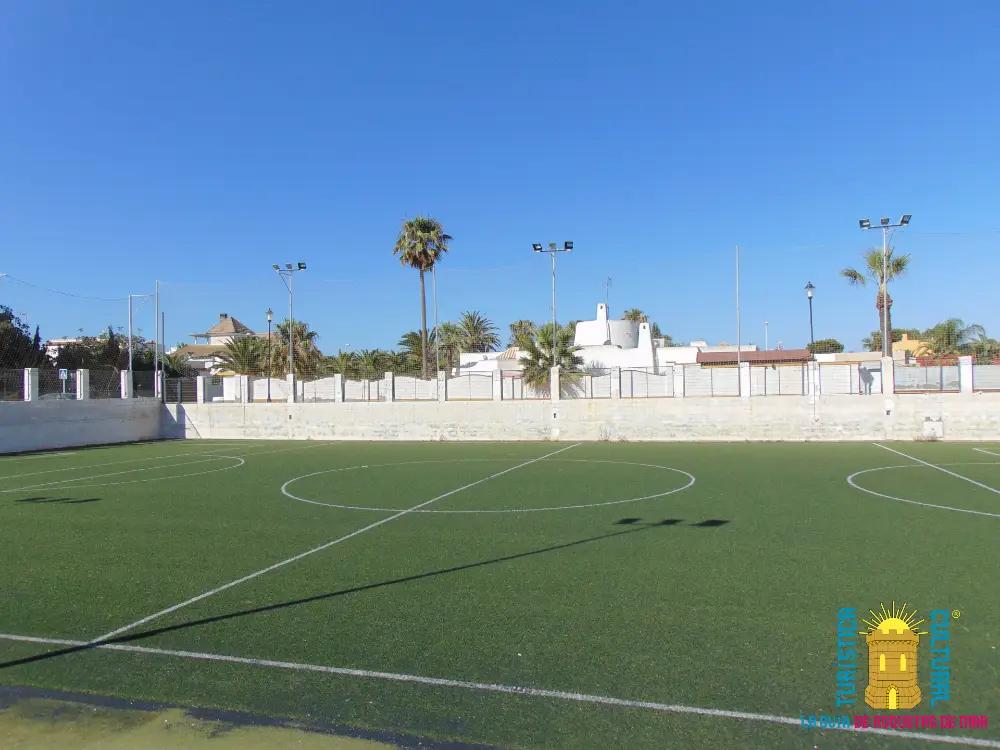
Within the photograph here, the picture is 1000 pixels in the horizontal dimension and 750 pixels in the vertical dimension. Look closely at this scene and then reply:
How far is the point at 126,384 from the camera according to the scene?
35.1 metres

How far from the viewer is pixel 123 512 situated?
14070mm

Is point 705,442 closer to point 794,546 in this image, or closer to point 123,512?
point 794,546

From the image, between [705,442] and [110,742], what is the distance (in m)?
26.2

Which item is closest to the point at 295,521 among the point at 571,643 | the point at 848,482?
the point at 571,643

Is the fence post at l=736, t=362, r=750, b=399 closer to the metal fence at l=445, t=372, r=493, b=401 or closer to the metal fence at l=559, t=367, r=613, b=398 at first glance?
the metal fence at l=559, t=367, r=613, b=398

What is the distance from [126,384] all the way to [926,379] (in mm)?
37680

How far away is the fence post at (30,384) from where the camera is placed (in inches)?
1193

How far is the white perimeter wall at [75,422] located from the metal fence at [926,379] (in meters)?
35.8

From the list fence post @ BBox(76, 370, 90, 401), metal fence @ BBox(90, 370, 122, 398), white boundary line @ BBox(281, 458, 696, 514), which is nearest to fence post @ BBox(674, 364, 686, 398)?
white boundary line @ BBox(281, 458, 696, 514)

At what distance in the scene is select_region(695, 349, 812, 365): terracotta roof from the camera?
55.8m

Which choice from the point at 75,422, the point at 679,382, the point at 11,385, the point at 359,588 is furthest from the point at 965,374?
the point at 11,385

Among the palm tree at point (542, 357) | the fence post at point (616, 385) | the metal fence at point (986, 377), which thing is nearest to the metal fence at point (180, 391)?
the palm tree at point (542, 357)

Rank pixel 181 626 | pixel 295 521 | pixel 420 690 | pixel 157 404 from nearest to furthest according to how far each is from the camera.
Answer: pixel 420 690 → pixel 181 626 → pixel 295 521 → pixel 157 404

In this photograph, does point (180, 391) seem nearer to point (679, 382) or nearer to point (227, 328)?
point (679, 382)
